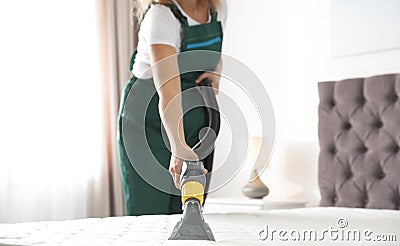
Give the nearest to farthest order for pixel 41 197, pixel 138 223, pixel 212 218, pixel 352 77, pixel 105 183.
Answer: pixel 138 223 → pixel 212 218 → pixel 352 77 → pixel 41 197 → pixel 105 183

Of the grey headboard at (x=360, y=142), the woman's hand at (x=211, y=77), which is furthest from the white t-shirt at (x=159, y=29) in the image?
the grey headboard at (x=360, y=142)

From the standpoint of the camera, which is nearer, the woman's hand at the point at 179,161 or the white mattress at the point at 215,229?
the white mattress at the point at 215,229

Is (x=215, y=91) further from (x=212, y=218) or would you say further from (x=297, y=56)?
(x=297, y=56)

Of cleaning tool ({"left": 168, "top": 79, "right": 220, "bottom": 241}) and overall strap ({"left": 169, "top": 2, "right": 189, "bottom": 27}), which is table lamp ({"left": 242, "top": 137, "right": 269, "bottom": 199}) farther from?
cleaning tool ({"left": 168, "top": 79, "right": 220, "bottom": 241})

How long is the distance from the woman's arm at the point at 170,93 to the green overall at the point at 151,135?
222 millimetres

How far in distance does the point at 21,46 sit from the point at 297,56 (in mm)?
1680

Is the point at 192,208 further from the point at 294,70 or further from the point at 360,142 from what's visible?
the point at 294,70

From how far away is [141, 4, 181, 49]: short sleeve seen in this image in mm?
1956

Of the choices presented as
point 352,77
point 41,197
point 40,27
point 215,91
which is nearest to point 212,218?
point 215,91

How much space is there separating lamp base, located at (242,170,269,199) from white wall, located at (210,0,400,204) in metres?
0.16

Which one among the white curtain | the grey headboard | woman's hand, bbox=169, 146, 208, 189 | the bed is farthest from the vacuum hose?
the white curtain

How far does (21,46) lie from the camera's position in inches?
149

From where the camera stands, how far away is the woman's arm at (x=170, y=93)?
176 cm

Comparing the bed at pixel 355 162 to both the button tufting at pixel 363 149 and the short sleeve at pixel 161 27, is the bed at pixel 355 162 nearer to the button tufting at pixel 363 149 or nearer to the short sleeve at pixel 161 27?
the button tufting at pixel 363 149
